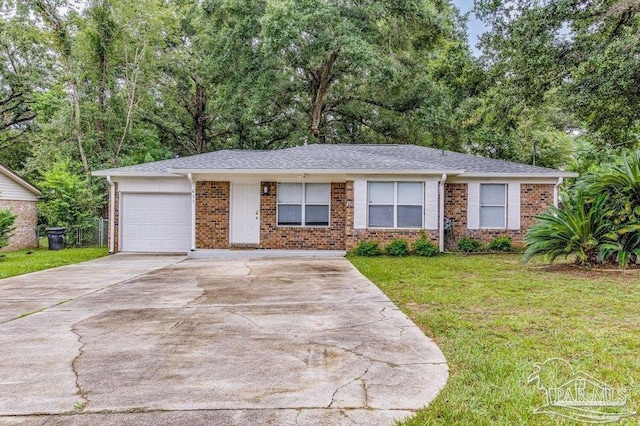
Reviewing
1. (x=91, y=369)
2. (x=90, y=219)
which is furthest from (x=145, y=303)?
(x=90, y=219)

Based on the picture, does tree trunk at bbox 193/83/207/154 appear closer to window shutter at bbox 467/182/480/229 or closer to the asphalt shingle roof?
the asphalt shingle roof

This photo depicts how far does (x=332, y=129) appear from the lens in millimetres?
23547

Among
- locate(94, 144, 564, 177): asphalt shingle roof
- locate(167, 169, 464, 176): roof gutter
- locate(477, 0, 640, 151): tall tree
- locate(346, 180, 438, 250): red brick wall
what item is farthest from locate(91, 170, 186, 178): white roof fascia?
locate(477, 0, 640, 151): tall tree

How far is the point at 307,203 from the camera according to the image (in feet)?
42.2

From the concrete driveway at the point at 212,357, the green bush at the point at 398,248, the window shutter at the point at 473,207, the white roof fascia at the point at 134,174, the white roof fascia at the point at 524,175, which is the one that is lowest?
the concrete driveway at the point at 212,357

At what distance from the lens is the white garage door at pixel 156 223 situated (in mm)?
13297

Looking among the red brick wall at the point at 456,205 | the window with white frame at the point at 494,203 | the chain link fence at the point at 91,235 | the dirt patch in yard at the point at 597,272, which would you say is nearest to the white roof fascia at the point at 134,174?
the chain link fence at the point at 91,235

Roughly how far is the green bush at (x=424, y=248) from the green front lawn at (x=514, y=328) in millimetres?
2982

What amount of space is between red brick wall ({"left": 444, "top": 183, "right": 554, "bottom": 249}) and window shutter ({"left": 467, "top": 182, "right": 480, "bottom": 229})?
0.10 metres

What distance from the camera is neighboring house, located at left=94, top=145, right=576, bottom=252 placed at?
39.4 ft

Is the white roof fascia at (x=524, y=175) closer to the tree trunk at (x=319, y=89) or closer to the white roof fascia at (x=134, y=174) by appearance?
the white roof fascia at (x=134, y=174)

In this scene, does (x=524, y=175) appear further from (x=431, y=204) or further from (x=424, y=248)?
(x=424, y=248)

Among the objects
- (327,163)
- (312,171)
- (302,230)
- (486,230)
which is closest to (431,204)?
(486,230)

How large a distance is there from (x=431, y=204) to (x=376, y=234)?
69.5 inches
